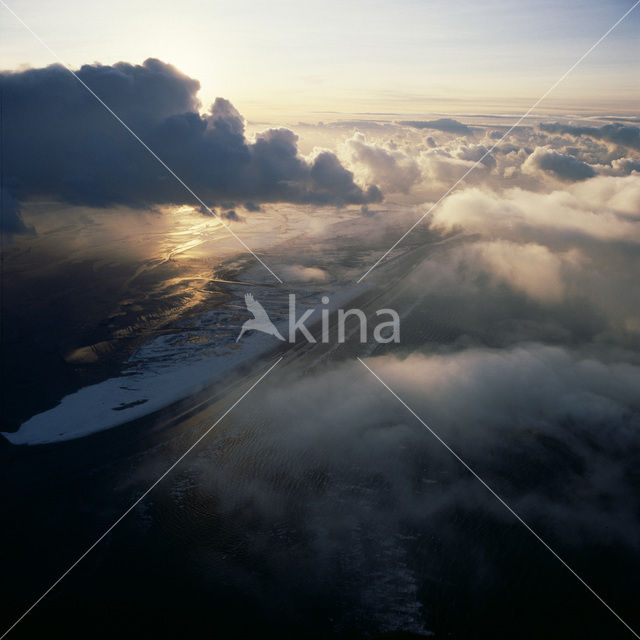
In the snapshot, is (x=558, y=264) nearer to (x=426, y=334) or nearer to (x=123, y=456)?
(x=426, y=334)

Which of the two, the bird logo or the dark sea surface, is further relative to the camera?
the bird logo

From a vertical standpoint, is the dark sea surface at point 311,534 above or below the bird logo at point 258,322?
above

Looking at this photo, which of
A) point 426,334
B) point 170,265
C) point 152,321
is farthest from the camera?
point 170,265

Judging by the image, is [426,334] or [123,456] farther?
[426,334]

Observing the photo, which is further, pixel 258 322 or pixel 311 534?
pixel 258 322

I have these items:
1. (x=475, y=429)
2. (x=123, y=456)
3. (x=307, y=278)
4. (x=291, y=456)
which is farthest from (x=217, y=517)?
(x=307, y=278)

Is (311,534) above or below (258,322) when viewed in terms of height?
above

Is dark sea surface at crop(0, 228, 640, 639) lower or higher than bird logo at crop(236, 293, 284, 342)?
higher

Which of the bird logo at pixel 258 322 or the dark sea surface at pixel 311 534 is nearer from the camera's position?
the dark sea surface at pixel 311 534
